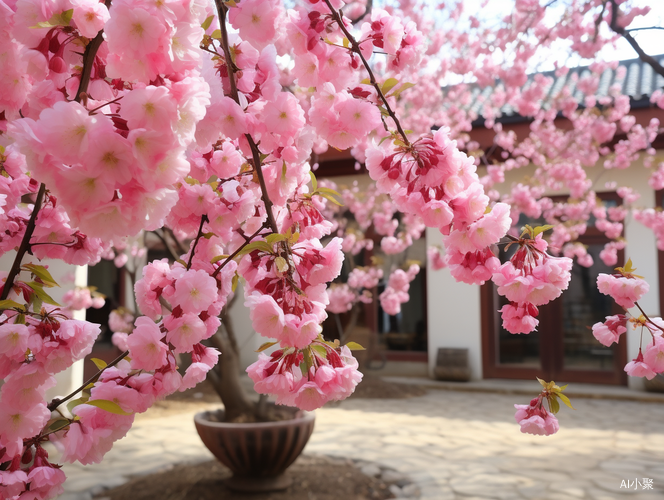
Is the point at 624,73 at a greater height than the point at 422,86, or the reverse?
the point at 624,73

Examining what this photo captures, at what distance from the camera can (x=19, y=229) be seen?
1.37 meters

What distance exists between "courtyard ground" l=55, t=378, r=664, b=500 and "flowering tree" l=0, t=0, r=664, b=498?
2.49m

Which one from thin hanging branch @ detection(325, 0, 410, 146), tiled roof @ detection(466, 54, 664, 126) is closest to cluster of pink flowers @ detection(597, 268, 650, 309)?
A: thin hanging branch @ detection(325, 0, 410, 146)

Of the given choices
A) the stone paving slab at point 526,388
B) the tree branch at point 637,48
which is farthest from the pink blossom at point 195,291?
the stone paving slab at point 526,388

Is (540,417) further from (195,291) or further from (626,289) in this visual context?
(195,291)

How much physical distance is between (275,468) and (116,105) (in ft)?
9.60

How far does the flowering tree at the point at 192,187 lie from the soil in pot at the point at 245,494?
2239mm

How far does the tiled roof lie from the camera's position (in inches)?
301

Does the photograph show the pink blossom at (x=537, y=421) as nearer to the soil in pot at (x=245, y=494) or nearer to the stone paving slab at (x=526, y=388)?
the soil in pot at (x=245, y=494)

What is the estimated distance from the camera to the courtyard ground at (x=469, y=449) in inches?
141

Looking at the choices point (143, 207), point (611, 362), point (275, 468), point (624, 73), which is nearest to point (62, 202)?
point (143, 207)

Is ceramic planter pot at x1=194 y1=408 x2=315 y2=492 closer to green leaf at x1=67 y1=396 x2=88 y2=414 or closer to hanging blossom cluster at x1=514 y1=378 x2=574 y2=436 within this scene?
hanging blossom cluster at x1=514 y1=378 x2=574 y2=436

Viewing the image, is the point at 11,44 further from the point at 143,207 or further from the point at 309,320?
the point at 309,320

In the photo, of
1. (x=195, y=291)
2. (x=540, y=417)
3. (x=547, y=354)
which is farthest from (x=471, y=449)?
(x=195, y=291)
